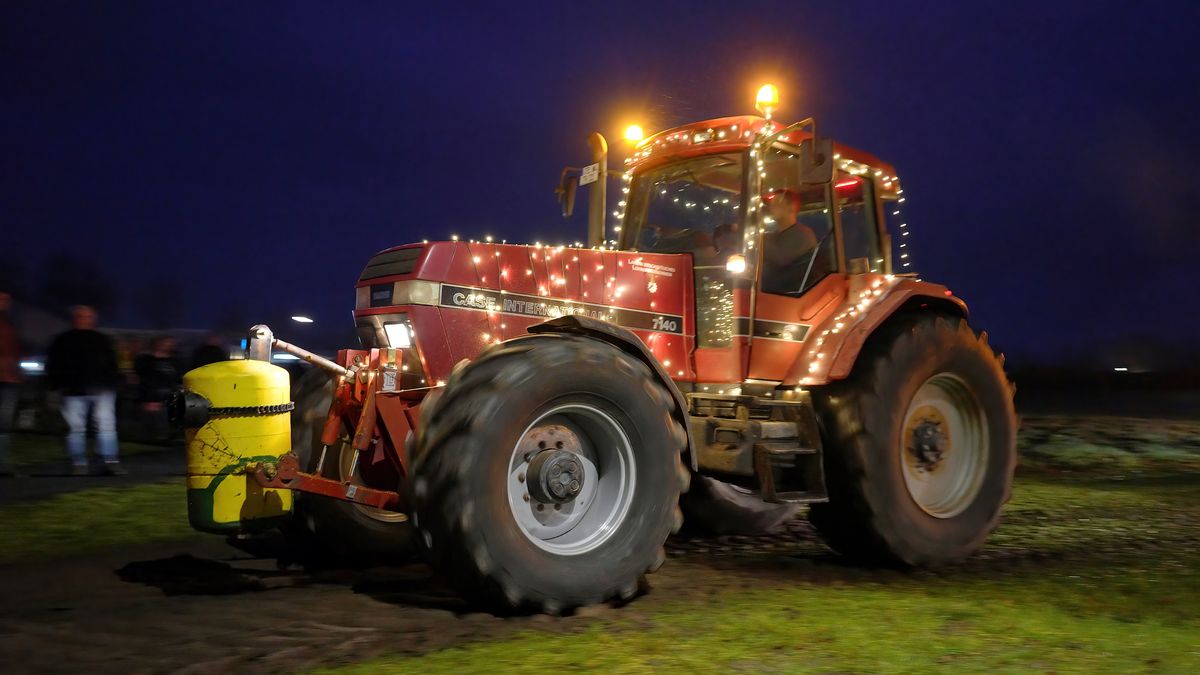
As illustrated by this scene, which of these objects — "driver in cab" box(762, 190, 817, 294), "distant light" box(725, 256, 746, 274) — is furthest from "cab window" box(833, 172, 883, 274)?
"distant light" box(725, 256, 746, 274)

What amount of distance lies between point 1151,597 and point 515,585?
3.31 metres

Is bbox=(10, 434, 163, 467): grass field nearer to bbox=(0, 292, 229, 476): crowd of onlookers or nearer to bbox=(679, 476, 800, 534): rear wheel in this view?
bbox=(0, 292, 229, 476): crowd of onlookers

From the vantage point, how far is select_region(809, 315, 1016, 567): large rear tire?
5.50m

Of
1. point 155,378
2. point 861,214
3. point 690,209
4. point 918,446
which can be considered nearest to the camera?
point 918,446

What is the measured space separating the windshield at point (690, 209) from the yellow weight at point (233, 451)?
9.06 ft

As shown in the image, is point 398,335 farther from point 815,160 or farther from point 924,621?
point 924,621

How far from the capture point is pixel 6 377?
9.55 metres

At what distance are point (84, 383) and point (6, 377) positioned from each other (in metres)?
0.73

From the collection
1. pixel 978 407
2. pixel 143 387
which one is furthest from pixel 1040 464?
pixel 143 387

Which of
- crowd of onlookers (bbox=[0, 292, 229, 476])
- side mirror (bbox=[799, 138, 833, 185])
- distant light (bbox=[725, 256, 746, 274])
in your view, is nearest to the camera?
side mirror (bbox=[799, 138, 833, 185])

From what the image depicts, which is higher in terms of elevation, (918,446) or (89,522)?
(918,446)

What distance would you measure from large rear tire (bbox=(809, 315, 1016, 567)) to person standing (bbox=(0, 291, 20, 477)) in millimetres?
8343

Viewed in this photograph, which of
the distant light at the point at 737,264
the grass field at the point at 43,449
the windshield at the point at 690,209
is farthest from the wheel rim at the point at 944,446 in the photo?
the grass field at the point at 43,449

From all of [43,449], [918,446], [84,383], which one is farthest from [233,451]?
[43,449]
